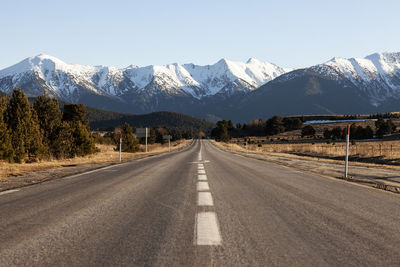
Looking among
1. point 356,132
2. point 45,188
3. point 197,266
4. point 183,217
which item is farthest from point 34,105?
point 356,132

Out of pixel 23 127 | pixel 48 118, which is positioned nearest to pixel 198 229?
pixel 23 127

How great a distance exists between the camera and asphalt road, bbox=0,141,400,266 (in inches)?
135

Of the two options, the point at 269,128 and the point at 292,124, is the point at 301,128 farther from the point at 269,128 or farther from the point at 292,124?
the point at 269,128

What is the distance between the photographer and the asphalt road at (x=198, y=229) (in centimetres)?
342

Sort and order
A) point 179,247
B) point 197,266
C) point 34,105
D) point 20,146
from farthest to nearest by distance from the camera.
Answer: point 34,105, point 20,146, point 179,247, point 197,266

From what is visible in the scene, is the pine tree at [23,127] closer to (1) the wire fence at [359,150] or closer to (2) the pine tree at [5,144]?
(2) the pine tree at [5,144]

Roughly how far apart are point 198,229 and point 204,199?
8.06ft

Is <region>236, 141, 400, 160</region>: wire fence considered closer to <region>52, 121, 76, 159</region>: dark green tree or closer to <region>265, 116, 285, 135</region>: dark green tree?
<region>52, 121, 76, 159</region>: dark green tree

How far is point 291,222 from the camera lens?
495 centimetres

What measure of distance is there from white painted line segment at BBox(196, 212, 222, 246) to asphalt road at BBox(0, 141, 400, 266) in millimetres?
12

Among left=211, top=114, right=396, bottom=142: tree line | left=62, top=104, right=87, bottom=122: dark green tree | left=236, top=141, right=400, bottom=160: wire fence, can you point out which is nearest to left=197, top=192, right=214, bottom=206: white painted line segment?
left=236, top=141, right=400, bottom=160: wire fence

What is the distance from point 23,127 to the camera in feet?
72.3

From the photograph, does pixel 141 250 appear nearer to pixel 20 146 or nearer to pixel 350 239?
pixel 350 239

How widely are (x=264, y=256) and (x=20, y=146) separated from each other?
21053mm
